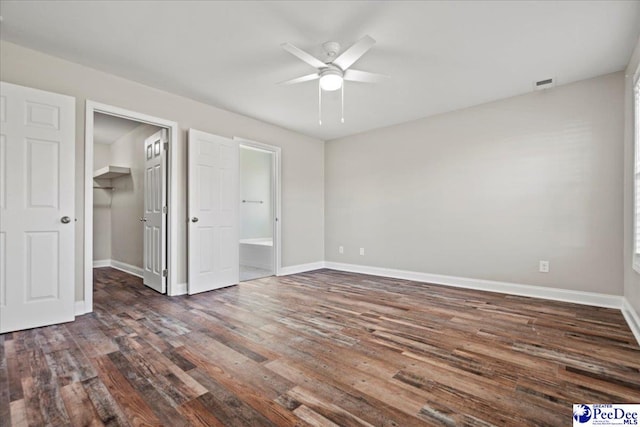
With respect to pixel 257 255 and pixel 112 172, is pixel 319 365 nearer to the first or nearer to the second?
pixel 257 255

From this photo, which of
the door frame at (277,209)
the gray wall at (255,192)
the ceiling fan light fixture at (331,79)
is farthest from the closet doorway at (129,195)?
the gray wall at (255,192)

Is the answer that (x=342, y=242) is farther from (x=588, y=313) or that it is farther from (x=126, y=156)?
(x=126, y=156)

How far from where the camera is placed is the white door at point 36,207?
97.3 inches

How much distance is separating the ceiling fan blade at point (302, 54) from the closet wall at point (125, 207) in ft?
10.1

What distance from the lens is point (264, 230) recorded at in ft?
23.8

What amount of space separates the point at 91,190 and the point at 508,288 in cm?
487

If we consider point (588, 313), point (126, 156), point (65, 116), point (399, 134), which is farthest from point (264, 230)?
point (588, 313)

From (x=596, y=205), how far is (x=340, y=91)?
3099 mm

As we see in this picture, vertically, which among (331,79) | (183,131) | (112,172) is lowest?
(112,172)

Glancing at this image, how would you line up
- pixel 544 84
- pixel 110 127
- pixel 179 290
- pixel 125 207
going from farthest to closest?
pixel 125 207 < pixel 110 127 < pixel 179 290 < pixel 544 84

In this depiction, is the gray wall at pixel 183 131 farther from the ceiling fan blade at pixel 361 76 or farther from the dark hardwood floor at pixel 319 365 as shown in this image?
the ceiling fan blade at pixel 361 76

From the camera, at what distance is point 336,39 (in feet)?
8.29

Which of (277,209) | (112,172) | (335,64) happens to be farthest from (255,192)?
(335,64)

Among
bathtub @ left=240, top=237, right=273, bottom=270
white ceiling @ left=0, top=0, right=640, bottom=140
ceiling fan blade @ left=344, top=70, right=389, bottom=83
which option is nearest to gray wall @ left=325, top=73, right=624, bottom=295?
white ceiling @ left=0, top=0, right=640, bottom=140
